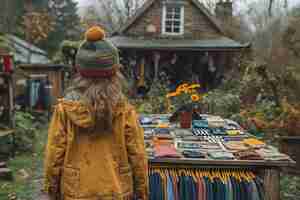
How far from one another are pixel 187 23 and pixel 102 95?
15.3 m

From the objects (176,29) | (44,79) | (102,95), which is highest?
(176,29)

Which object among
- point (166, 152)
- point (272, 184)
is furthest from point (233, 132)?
point (166, 152)

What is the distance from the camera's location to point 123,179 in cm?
291

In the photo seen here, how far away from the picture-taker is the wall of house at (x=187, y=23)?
1716 cm

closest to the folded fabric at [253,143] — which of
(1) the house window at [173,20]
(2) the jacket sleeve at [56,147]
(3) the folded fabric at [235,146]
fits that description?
(3) the folded fabric at [235,146]

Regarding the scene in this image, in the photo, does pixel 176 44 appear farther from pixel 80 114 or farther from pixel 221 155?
pixel 80 114

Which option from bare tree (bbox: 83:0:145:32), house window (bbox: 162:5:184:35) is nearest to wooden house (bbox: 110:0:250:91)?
house window (bbox: 162:5:184:35)

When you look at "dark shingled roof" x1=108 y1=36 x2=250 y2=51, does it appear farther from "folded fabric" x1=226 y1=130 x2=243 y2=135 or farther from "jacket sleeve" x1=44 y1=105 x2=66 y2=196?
"jacket sleeve" x1=44 y1=105 x2=66 y2=196

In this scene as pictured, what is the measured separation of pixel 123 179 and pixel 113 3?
36.8 m

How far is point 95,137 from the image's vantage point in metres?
2.82

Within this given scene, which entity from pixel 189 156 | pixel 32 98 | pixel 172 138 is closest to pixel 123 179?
pixel 189 156

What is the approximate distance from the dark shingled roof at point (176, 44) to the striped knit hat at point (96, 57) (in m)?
12.7

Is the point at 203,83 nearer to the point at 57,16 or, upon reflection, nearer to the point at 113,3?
the point at 57,16

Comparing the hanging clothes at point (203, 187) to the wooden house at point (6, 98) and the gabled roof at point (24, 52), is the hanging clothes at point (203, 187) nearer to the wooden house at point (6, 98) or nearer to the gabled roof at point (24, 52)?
the wooden house at point (6, 98)
